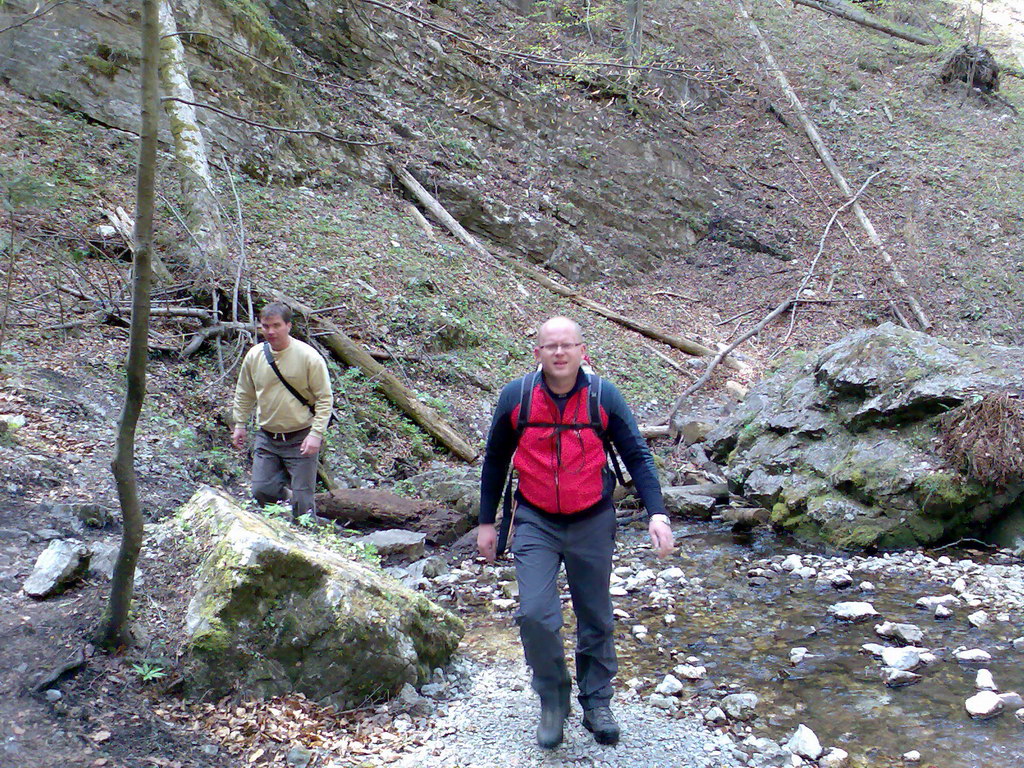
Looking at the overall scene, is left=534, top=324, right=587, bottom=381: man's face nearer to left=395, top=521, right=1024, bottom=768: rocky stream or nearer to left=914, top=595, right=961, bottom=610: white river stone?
left=395, top=521, right=1024, bottom=768: rocky stream

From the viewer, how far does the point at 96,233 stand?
8.48 meters

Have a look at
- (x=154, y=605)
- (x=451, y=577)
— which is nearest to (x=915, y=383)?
(x=451, y=577)

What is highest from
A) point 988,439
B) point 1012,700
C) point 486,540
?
point 988,439

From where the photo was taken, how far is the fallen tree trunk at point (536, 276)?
47.1 ft

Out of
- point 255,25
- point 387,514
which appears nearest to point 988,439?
point 387,514

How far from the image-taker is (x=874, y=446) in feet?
26.1

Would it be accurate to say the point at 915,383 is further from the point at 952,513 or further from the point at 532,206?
the point at 532,206

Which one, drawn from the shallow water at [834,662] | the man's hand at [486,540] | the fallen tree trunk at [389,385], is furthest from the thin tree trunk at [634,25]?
the man's hand at [486,540]

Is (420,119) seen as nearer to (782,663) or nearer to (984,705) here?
(782,663)

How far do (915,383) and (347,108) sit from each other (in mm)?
11358

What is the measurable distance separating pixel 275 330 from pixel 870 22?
970 inches

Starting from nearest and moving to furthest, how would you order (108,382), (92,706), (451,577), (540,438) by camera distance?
(92,706) → (540,438) → (451,577) → (108,382)

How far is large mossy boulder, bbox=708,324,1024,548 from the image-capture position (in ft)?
23.5

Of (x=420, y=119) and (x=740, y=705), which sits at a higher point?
(x=420, y=119)
